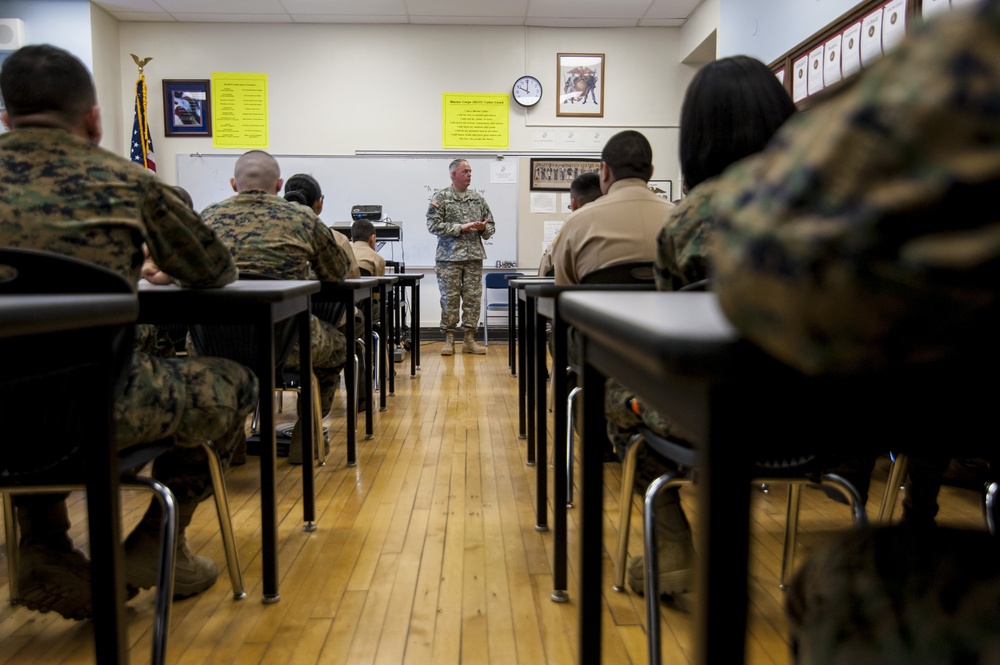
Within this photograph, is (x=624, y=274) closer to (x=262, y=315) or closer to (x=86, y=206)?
(x=262, y=315)

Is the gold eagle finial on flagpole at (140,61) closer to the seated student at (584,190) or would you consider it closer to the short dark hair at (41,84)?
the seated student at (584,190)

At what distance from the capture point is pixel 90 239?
1327 millimetres

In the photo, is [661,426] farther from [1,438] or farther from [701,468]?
[1,438]

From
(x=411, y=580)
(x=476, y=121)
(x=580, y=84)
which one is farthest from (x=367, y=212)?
(x=411, y=580)

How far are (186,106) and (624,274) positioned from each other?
20.6 feet

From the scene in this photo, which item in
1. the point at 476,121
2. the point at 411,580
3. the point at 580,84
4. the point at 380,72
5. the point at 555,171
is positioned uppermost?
the point at 380,72

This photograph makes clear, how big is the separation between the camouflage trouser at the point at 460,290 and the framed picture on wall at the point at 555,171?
1.14m

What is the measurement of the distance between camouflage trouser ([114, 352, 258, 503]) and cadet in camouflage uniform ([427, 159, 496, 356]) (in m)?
4.69

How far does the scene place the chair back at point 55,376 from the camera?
0.84 m

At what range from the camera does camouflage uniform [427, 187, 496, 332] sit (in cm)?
636

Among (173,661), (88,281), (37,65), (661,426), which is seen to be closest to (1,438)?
(88,281)

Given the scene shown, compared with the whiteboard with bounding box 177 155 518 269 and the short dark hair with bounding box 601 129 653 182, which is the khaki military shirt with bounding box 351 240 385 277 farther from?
the whiteboard with bounding box 177 155 518 269

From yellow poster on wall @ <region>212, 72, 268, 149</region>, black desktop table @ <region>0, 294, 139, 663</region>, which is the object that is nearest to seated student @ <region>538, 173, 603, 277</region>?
black desktop table @ <region>0, 294, 139, 663</region>

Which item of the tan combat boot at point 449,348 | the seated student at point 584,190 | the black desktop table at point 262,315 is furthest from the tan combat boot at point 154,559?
the tan combat boot at point 449,348
